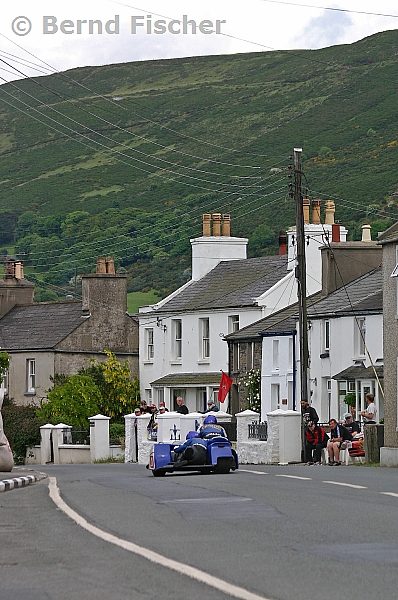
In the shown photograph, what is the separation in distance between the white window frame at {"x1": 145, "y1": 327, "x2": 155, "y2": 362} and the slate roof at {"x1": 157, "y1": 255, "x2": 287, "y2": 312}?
164cm

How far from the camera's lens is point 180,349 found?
216 feet

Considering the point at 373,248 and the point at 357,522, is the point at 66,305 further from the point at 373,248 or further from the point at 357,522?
the point at 357,522

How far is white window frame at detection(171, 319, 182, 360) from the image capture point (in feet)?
216

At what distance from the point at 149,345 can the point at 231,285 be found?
5829mm

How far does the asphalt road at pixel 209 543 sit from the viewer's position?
367 inches

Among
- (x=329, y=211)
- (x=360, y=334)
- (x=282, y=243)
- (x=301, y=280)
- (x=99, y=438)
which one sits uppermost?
(x=329, y=211)

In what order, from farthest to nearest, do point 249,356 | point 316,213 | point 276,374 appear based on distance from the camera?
point 316,213 → point 249,356 → point 276,374

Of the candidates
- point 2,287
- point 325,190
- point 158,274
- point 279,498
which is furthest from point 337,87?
point 279,498

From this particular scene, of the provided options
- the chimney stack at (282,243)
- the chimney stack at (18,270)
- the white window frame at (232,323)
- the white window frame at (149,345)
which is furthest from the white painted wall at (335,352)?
the chimney stack at (18,270)

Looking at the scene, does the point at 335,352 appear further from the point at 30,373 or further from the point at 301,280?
the point at 30,373

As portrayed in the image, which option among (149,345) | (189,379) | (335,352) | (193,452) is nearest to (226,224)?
(149,345)

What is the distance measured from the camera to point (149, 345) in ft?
222

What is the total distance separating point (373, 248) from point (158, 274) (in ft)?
210

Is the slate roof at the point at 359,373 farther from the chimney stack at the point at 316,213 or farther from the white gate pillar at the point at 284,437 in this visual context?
the chimney stack at the point at 316,213
